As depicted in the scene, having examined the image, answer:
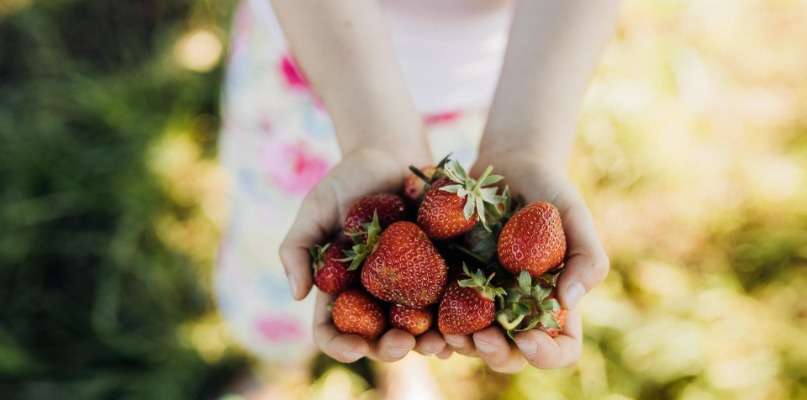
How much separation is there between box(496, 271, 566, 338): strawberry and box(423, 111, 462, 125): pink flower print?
17.0 inches

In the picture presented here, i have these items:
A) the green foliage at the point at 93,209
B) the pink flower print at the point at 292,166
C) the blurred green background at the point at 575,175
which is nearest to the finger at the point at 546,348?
the pink flower print at the point at 292,166

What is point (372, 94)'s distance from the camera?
0.99 meters

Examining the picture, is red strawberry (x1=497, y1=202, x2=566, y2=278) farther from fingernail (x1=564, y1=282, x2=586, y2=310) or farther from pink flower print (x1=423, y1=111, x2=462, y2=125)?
Result: pink flower print (x1=423, y1=111, x2=462, y2=125)

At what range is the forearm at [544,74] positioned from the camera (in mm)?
1019

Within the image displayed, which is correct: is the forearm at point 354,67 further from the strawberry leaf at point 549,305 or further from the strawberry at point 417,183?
the strawberry leaf at point 549,305

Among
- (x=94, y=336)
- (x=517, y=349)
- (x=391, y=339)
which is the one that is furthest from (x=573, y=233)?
(x=94, y=336)

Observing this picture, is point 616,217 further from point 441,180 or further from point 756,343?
point 441,180

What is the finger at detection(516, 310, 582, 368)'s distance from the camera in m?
0.83

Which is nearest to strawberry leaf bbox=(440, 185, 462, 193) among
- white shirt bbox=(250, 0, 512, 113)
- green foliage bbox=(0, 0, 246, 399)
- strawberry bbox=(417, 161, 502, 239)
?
strawberry bbox=(417, 161, 502, 239)

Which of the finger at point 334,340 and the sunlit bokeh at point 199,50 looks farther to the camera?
the sunlit bokeh at point 199,50

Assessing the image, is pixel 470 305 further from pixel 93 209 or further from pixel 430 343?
pixel 93 209

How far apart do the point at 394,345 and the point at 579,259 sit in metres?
0.24

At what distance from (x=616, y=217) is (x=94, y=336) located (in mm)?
1320

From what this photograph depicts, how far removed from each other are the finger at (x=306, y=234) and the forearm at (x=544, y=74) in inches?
9.8
